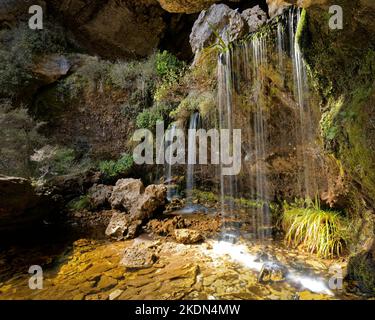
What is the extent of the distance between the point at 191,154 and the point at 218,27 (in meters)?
4.11

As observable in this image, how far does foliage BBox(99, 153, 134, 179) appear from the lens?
8.16 meters

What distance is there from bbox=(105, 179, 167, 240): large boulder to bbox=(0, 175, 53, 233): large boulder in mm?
1986

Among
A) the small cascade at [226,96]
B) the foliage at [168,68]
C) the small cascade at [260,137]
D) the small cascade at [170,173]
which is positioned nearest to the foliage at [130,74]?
the foliage at [168,68]

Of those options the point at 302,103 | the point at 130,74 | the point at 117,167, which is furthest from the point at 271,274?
the point at 130,74

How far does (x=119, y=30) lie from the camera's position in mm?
11172

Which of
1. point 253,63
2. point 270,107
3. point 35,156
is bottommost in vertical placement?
point 35,156

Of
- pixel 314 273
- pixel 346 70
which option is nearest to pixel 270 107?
pixel 346 70

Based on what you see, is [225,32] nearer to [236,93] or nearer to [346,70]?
[236,93]

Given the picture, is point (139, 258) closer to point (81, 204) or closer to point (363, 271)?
point (363, 271)

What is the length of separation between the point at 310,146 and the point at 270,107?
1.03 meters

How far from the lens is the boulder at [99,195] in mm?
7262

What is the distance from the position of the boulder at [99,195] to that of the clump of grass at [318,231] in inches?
201

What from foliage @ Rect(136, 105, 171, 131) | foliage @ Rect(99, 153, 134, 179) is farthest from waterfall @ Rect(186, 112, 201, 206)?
foliage @ Rect(99, 153, 134, 179)

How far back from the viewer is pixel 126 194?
649cm
